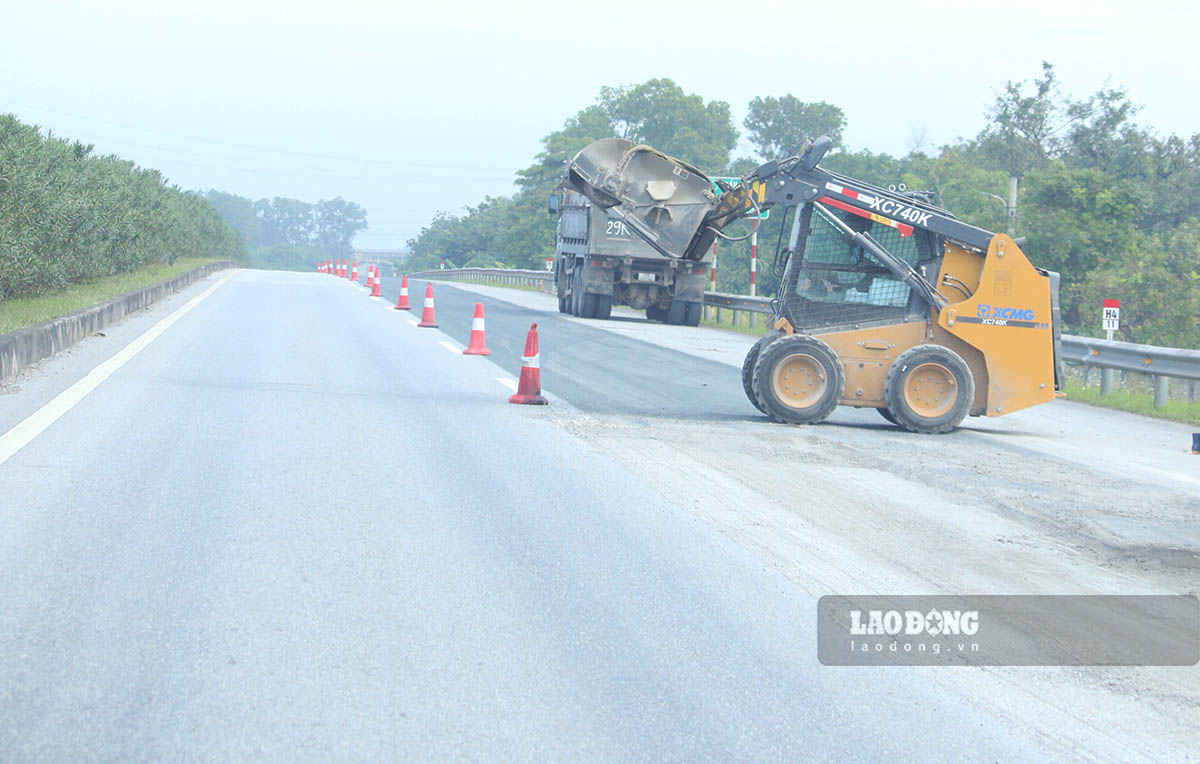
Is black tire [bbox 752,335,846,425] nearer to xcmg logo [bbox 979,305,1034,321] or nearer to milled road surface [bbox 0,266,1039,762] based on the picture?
xcmg logo [bbox 979,305,1034,321]

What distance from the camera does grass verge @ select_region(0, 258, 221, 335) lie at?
564 inches

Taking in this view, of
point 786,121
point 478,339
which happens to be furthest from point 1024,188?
point 786,121

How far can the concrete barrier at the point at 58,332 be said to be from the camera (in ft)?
39.4

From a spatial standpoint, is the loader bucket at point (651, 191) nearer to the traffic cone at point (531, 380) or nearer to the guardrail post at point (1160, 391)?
the traffic cone at point (531, 380)

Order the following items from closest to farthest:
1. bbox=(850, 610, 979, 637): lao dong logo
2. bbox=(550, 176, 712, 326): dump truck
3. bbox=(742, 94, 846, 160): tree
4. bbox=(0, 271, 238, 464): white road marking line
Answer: bbox=(850, 610, 979, 637): lao dong logo → bbox=(0, 271, 238, 464): white road marking line → bbox=(550, 176, 712, 326): dump truck → bbox=(742, 94, 846, 160): tree

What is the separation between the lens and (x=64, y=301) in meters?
18.1

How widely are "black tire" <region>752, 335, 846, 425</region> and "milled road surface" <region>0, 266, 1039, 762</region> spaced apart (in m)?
2.66

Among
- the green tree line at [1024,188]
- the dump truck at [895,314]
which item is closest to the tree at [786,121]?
the green tree line at [1024,188]

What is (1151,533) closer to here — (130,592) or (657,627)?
(657,627)

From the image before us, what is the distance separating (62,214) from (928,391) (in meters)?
12.4

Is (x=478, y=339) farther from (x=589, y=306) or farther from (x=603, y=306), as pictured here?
(x=603, y=306)

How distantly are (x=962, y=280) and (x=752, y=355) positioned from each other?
6.83 feet

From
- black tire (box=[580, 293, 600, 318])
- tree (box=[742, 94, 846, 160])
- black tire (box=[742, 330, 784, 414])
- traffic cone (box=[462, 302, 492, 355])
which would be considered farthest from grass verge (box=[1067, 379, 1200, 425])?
tree (box=[742, 94, 846, 160])

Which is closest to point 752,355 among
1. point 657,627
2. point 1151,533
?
point 1151,533
